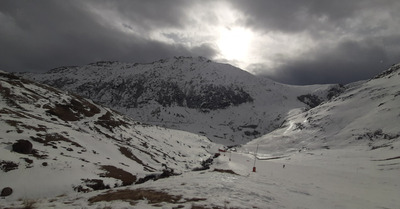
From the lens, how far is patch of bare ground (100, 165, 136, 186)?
36.1 metres

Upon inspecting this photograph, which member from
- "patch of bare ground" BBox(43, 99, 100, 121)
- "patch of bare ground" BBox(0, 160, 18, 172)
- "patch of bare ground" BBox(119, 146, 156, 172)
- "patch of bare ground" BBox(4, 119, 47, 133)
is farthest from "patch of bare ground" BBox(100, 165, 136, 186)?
"patch of bare ground" BBox(43, 99, 100, 121)

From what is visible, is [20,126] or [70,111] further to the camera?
[70,111]

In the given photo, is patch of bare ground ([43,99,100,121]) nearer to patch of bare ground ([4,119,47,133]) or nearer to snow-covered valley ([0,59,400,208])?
snow-covered valley ([0,59,400,208])

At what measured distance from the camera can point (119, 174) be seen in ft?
129

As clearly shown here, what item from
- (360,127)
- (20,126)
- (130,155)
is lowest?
(130,155)

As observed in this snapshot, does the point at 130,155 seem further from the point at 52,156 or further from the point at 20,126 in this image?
the point at 52,156

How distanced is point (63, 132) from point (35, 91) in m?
37.0

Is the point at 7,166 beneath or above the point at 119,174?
above

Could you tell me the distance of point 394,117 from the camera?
14738 cm

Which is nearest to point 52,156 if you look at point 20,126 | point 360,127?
point 20,126

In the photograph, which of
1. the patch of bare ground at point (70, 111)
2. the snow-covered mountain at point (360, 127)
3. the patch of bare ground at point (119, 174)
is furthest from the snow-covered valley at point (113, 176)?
the snow-covered mountain at point (360, 127)

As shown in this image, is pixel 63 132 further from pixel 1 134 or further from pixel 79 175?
pixel 79 175

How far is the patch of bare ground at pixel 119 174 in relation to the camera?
118ft

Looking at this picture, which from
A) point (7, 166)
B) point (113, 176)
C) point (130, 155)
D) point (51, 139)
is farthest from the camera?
point (130, 155)
